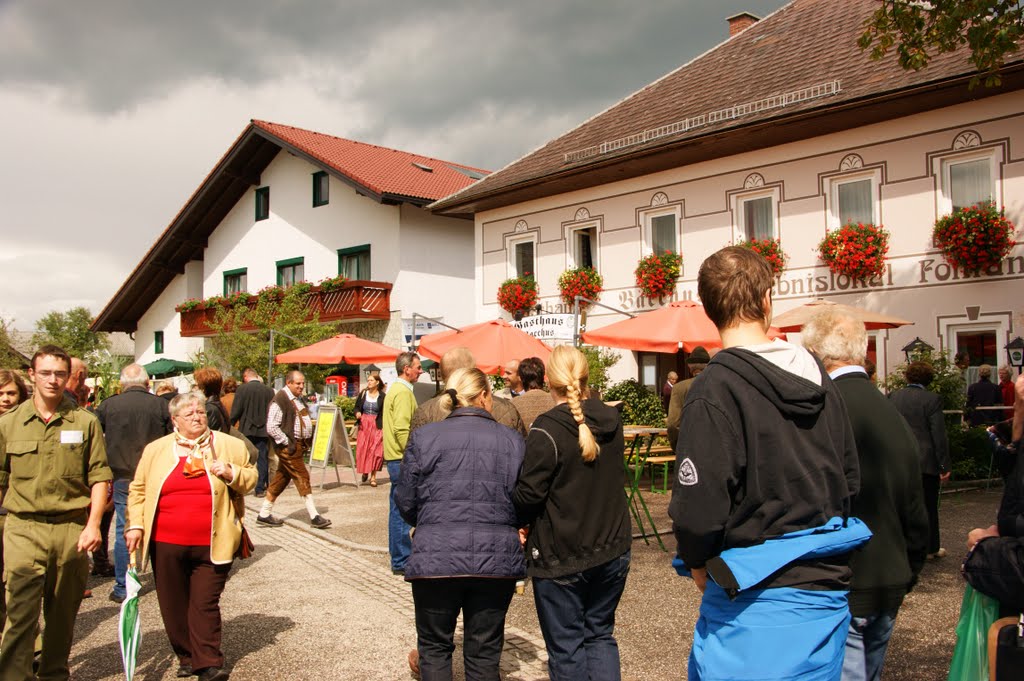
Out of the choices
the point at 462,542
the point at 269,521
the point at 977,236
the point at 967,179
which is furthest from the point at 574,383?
the point at 967,179

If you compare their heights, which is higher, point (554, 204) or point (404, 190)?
point (404, 190)

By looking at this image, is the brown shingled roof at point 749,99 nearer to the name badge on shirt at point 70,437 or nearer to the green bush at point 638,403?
the green bush at point 638,403

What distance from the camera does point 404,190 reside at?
81.9 ft

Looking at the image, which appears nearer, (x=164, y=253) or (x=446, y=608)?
(x=446, y=608)

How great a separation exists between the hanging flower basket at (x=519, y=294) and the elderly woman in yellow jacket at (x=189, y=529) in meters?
15.3

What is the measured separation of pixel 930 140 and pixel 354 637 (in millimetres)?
12733

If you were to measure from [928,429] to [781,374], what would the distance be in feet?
18.9

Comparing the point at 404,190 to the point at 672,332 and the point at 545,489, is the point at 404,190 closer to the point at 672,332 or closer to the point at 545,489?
the point at 672,332

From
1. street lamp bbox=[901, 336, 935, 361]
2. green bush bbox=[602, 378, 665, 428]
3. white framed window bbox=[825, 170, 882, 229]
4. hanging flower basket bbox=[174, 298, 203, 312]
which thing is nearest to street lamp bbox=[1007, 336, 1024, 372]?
street lamp bbox=[901, 336, 935, 361]

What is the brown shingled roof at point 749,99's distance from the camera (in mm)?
14242

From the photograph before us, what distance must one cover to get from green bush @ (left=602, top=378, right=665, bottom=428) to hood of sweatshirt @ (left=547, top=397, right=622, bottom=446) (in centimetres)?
1215

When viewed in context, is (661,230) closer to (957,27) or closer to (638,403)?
(638,403)

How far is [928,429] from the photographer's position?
730 centimetres

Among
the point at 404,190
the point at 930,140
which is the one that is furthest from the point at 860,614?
the point at 404,190
